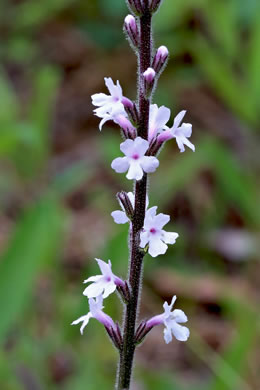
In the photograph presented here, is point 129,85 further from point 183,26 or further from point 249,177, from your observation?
point 249,177

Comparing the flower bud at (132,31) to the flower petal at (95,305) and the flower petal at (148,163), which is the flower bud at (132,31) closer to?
the flower petal at (148,163)

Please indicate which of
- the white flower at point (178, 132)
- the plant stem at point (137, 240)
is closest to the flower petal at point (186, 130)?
the white flower at point (178, 132)

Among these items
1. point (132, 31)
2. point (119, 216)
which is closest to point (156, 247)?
point (119, 216)

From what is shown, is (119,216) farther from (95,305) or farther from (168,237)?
(95,305)

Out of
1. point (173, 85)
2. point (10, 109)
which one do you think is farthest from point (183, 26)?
point (10, 109)

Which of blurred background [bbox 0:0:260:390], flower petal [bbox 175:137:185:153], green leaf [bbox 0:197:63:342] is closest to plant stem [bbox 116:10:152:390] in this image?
flower petal [bbox 175:137:185:153]

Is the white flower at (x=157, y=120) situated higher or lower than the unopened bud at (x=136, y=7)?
lower
